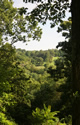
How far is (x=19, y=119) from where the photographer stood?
25.4 metres

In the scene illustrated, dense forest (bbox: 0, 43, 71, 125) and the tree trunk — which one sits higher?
the tree trunk

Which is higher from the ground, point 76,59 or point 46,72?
point 76,59

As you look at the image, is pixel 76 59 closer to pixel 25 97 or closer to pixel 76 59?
pixel 76 59

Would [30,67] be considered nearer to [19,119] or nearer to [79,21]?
[19,119]

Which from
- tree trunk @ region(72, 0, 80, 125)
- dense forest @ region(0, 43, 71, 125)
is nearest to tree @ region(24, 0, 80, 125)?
tree trunk @ region(72, 0, 80, 125)

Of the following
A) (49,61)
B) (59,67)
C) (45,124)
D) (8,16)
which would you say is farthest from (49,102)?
(49,61)

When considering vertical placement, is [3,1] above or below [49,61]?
above

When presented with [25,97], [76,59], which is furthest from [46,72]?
[76,59]

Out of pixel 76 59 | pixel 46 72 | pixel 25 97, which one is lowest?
pixel 25 97

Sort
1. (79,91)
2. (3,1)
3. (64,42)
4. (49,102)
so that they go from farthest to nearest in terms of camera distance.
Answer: (49,102), (64,42), (3,1), (79,91)

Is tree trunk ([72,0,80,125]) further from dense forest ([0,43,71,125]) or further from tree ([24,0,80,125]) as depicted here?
dense forest ([0,43,71,125])

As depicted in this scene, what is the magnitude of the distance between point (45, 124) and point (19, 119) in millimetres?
19873

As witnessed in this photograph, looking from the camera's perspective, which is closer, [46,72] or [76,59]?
[76,59]

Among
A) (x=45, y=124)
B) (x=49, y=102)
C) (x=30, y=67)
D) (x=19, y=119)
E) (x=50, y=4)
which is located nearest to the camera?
(x=50, y=4)
